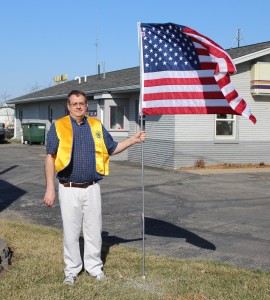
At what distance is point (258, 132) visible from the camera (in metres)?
20.3

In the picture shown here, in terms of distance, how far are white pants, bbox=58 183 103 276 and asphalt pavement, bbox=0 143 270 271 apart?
2.62ft

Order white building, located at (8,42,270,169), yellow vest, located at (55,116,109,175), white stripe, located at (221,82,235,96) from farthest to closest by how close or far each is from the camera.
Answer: white building, located at (8,42,270,169)
white stripe, located at (221,82,235,96)
yellow vest, located at (55,116,109,175)

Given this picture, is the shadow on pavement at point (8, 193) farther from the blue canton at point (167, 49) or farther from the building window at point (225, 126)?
the building window at point (225, 126)

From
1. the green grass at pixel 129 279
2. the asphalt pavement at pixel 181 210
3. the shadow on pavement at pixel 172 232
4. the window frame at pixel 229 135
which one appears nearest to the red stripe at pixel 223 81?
the asphalt pavement at pixel 181 210

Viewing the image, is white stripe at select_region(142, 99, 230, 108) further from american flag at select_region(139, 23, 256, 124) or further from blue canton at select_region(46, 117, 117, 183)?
blue canton at select_region(46, 117, 117, 183)

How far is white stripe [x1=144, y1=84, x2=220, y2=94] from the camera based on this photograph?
5984 mm

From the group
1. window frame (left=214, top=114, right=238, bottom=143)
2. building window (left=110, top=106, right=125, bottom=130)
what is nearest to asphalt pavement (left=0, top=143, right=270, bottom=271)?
window frame (left=214, top=114, right=238, bottom=143)

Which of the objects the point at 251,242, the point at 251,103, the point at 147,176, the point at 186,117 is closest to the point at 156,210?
the point at 251,242

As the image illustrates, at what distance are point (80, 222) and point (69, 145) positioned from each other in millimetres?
832

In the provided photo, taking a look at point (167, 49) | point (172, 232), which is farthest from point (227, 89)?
point (172, 232)

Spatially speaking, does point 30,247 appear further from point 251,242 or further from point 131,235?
point 251,242

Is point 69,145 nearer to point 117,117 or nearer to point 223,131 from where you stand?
point 223,131

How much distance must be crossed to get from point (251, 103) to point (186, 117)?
9.33ft

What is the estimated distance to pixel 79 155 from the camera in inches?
212
